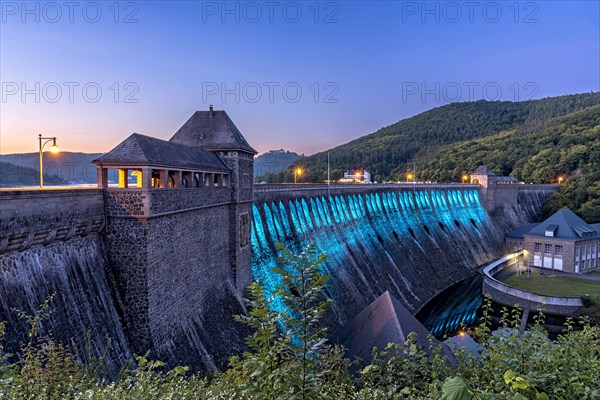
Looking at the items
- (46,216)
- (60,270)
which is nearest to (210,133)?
(46,216)

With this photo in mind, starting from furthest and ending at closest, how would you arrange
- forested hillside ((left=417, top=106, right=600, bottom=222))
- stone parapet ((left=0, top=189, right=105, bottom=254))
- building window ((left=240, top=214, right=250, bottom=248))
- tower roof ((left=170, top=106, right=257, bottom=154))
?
forested hillside ((left=417, top=106, right=600, bottom=222)) < building window ((left=240, top=214, right=250, bottom=248)) < tower roof ((left=170, top=106, right=257, bottom=154)) < stone parapet ((left=0, top=189, right=105, bottom=254))

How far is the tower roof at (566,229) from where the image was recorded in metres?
49.9

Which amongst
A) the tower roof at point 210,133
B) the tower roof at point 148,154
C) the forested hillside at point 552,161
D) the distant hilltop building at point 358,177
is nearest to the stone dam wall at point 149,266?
the tower roof at point 148,154

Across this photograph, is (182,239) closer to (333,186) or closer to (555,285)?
(333,186)

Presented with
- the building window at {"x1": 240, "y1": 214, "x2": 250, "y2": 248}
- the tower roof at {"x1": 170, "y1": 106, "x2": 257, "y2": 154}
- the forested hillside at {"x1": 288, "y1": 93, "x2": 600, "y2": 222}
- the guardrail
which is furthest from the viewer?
the forested hillside at {"x1": 288, "y1": 93, "x2": 600, "y2": 222}

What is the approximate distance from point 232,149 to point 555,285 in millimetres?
39603

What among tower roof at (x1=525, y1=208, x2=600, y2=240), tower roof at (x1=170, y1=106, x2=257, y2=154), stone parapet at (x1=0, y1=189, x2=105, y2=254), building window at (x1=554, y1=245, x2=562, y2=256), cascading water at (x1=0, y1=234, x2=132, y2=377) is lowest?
building window at (x1=554, y1=245, x2=562, y2=256)

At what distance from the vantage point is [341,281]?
32.7m

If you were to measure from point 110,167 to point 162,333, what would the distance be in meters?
6.34

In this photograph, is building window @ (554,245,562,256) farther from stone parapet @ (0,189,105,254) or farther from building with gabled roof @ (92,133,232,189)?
stone parapet @ (0,189,105,254)

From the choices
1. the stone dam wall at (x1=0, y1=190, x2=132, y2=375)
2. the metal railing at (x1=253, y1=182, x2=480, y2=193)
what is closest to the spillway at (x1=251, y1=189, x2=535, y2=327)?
the metal railing at (x1=253, y1=182, x2=480, y2=193)

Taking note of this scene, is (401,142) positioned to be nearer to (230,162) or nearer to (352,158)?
(352,158)

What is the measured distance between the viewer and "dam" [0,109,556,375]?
11.4m

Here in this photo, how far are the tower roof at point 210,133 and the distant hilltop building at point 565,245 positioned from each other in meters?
44.2
